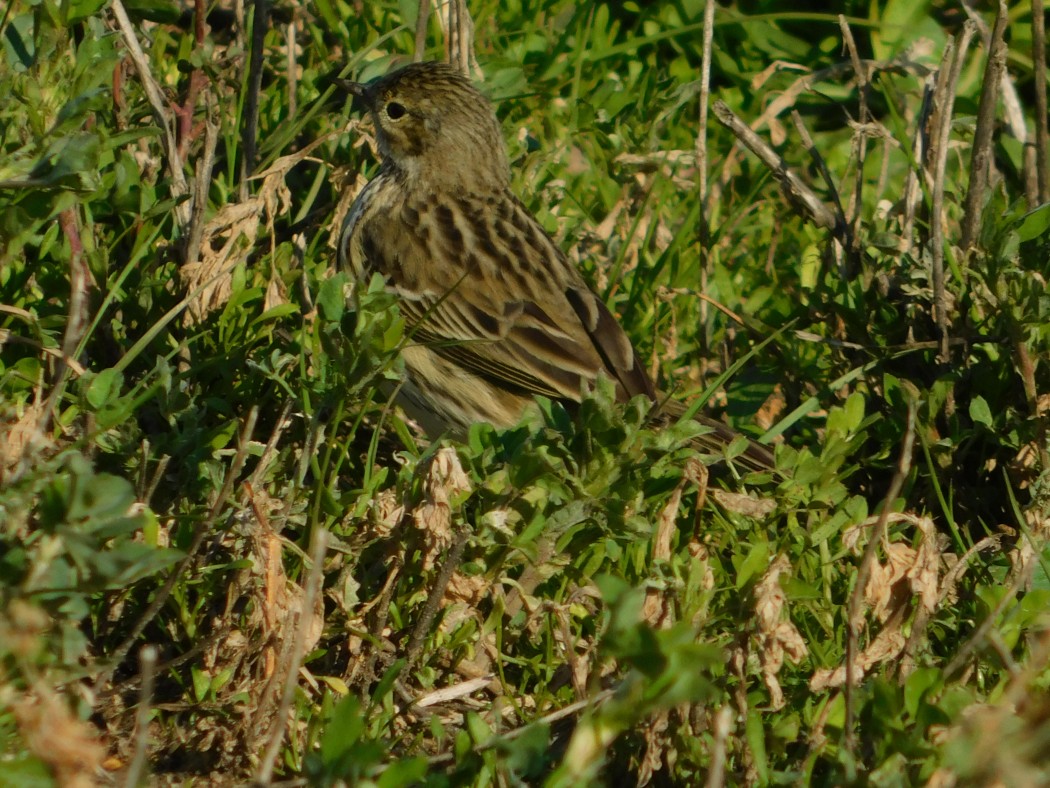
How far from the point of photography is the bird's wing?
197 inches

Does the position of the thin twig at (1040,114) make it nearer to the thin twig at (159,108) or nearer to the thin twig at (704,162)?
the thin twig at (704,162)

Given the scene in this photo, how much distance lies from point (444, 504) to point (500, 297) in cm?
180

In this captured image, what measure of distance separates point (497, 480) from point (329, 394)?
503 millimetres

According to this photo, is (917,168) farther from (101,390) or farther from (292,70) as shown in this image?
(101,390)

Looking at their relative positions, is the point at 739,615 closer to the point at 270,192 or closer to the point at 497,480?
the point at 497,480

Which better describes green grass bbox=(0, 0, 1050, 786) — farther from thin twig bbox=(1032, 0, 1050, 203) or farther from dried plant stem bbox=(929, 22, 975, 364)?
thin twig bbox=(1032, 0, 1050, 203)

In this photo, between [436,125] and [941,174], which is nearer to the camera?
[941,174]

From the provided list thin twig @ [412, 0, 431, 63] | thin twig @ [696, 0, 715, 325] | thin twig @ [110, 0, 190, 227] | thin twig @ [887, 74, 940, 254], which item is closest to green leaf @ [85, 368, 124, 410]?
thin twig @ [110, 0, 190, 227]

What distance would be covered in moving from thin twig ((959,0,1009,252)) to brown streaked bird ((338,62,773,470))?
1115 mm

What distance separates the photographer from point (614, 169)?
609 cm

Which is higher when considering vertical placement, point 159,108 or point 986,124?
point 159,108

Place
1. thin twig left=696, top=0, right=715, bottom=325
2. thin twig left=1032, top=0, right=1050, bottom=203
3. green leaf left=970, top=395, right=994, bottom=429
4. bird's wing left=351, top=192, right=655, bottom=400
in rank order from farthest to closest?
1. thin twig left=696, top=0, right=715, bottom=325
2. thin twig left=1032, top=0, right=1050, bottom=203
3. bird's wing left=351, top=192, right=655, bottom=400
4. green leaf left=970, top=395, right=994, bottom=429

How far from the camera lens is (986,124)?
4.80m

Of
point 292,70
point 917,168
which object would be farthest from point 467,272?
point 917,168
